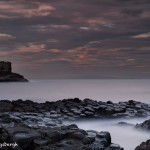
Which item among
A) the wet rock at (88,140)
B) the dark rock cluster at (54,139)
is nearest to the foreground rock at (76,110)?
the dark rock cluster at (54,139)

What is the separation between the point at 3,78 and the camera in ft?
607

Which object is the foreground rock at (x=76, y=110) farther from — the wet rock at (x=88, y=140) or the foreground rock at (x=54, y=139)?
the wet rock at (x=88, y=140)

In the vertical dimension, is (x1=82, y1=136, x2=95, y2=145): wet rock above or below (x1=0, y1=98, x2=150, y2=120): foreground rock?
below

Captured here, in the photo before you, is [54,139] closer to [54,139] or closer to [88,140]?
[54,139]

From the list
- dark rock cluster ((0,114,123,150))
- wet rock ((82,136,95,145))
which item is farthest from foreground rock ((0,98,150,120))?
wet rock ((82,136,95,145))

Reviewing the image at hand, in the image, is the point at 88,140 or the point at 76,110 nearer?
the point at 88,140

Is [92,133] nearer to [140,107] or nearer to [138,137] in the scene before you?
[138,137]

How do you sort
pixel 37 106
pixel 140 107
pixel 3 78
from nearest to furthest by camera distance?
pixel 37 106 → pixel 140 107 → pixel 3 78

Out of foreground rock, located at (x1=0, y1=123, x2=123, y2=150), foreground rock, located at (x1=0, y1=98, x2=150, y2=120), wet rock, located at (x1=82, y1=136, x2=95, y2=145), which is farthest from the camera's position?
foreground rock, located at (x1=0, y1=98, x2=150, y2=120)

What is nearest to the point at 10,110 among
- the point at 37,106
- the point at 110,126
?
the point at 37,106

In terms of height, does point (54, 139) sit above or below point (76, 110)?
below

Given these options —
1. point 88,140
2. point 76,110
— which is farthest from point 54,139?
point 76,110

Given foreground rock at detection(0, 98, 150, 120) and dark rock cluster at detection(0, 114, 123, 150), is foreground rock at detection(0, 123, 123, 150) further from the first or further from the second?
foreground rock at detection(0, 98, 150, 120)

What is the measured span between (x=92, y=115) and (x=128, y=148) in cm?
959
